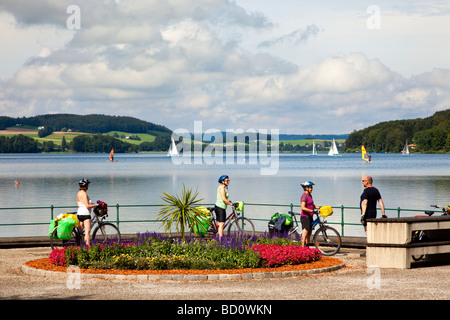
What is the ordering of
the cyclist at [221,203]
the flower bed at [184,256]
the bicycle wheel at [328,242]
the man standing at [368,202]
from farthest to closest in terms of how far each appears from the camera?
the cyclist at [221,203], the bicycle wheel at [328,242], the man standing at [368,202], the flower bed at [184,256]

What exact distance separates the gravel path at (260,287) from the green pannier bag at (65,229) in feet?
6.14

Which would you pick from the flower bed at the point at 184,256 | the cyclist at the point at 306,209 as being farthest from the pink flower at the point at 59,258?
the cyclist at the point at 306,209

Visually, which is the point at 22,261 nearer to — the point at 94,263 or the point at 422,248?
the point at 94,263

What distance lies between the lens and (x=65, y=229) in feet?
52.4

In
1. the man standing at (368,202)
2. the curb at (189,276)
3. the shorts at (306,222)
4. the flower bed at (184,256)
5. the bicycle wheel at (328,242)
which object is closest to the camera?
the curb at (189,276)

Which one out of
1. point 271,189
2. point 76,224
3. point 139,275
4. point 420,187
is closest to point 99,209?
point 76,224

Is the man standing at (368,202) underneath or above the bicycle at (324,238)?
above

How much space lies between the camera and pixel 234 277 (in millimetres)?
13016

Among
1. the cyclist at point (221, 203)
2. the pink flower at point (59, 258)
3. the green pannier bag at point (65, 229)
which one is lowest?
the pink flower at point (59, 258)

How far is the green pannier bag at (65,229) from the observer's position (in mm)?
15977

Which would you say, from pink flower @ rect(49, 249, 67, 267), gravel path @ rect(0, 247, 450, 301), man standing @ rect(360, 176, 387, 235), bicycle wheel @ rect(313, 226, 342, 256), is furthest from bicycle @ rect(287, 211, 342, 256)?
pink flower @ rect(49, 249, 67, 267)

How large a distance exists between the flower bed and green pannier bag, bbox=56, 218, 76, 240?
130cm

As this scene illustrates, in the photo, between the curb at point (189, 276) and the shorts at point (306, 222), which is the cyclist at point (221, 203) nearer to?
the shorts at point (306, 222)

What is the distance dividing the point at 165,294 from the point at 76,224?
18.6ft
